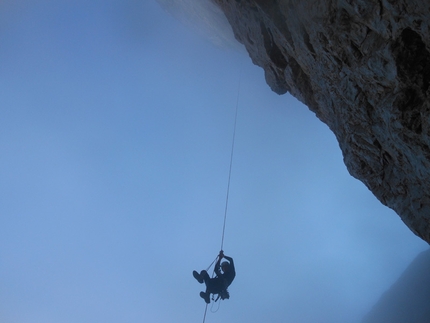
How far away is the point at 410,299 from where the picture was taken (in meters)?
40.3

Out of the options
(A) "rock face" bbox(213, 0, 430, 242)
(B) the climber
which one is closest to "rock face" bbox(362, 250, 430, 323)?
(B) the climber

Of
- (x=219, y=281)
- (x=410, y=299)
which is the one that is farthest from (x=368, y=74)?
(x=410, y=299)

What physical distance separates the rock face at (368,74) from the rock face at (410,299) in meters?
39.7

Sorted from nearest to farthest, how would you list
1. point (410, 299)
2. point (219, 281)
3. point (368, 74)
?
point (368, 74), point (219, 281), point (410, 299)

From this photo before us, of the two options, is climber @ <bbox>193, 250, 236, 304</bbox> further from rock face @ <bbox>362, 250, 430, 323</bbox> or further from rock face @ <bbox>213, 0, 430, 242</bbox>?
rock face @ <bbox>362, 250, 430, 323</bbox>

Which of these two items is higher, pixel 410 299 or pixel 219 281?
pixel 219 281

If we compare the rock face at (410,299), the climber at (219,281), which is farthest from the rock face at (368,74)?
the rock face at (410,299)

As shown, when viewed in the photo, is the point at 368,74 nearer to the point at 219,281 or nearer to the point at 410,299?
the point at 219,281

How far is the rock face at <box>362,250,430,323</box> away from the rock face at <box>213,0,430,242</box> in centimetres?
3975

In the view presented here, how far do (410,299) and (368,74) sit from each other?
48.7 metres

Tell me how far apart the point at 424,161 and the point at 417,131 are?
713 mm

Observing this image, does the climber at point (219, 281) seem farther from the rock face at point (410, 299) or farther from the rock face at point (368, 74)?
the rock face at point (410, 299)

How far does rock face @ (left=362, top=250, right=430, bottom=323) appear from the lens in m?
37.8

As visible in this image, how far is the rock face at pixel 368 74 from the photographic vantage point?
4379 mm
